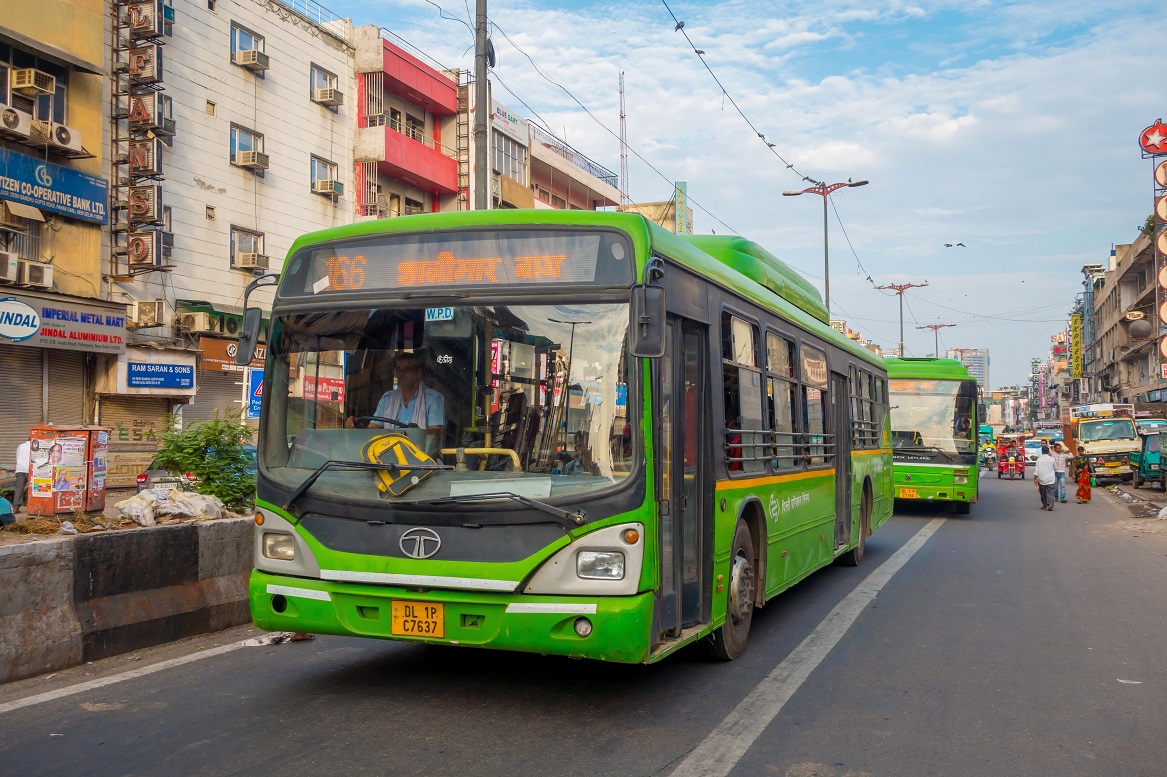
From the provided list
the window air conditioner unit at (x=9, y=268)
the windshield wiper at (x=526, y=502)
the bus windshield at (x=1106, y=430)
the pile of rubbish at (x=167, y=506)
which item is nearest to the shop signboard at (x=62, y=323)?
the window air conditioner unit at (x=9, y=268)

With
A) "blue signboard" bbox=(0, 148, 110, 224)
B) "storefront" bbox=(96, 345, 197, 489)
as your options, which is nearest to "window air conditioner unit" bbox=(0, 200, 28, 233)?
"blue signboard" bbox=(0, 148, 110, 224)

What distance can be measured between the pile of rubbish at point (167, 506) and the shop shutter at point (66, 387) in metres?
15.1

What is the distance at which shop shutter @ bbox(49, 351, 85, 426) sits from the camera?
2144 centimetres

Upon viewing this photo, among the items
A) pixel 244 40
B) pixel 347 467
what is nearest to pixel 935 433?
pixel 347 467

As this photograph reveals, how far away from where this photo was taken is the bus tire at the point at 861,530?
1216 cm

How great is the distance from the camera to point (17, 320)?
19.8 meters

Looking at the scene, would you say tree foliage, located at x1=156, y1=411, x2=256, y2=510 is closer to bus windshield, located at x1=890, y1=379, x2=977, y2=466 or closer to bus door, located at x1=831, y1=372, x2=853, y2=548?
bus door, located at x1=831, y1=372, x2=853, y2=548

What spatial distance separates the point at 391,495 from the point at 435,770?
55.9 inches

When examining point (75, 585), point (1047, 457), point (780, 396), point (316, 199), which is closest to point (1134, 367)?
point (1047, 457)

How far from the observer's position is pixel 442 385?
5406mm

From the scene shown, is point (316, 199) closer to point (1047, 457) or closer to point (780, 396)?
point (1047, 457)

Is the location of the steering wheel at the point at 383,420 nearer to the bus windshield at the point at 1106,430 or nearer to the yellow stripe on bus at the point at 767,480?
the yellow stripe on bus at the point at 767,480

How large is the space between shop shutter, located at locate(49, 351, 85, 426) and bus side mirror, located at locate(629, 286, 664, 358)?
19.6 m

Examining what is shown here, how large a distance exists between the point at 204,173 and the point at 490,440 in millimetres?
22348
